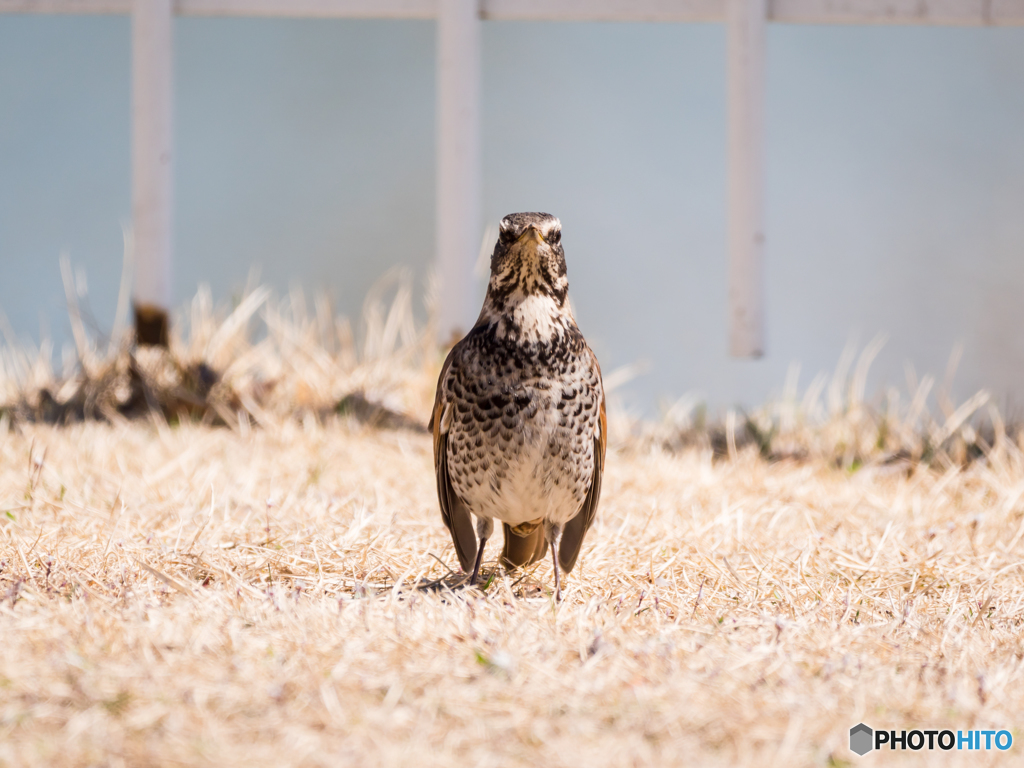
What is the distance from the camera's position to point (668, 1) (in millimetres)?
4527

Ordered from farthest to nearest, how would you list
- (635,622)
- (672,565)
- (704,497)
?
(704,497) → (672,565) → (635,622)

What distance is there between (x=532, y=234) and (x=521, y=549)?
0.93 m

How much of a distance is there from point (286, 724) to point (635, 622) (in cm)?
80

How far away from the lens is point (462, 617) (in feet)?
5.72

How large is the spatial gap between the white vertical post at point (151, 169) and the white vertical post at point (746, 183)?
9.45ft

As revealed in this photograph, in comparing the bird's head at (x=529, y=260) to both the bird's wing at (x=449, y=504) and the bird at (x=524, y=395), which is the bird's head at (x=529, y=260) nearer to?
the bird at (x=524, y=395)

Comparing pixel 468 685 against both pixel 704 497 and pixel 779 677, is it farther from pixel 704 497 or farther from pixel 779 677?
pixel 704 497

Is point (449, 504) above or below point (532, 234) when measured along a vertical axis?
below

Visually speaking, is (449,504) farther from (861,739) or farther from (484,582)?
(861,739)

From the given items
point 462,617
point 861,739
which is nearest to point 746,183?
point 462,617

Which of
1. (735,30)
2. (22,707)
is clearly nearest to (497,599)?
(22,707)

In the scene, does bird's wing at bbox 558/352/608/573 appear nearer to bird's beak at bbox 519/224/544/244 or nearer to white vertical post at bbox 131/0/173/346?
bird's beak at bbox 519/224/544/244

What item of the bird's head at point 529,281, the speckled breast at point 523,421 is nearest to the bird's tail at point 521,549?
the speckled breast at point 523,421

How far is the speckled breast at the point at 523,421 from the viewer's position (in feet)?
6.74
